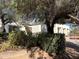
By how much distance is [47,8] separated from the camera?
1362 cm

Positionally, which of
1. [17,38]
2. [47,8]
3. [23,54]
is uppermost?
[47,8]

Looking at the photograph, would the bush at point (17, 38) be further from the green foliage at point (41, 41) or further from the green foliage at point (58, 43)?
the green foliage at point (58, 43)

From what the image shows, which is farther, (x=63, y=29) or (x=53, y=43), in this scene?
(x=63, y=29)

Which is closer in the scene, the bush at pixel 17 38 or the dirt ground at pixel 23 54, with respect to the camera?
the dirt ground at pixel 23 54

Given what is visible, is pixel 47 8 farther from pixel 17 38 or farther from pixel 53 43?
pixel 17 38

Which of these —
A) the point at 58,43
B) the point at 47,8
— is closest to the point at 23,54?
the point at 58,43

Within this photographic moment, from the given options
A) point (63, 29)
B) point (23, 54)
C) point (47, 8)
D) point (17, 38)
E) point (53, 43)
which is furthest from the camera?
point (63, 29)

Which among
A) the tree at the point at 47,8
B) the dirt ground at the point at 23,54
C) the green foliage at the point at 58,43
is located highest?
the tree at the point at 47,8

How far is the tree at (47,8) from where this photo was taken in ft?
43.4

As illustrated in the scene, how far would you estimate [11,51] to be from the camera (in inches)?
547

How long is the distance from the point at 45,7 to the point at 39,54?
8.84 ft

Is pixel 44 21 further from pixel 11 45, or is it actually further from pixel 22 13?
pixel 11 45

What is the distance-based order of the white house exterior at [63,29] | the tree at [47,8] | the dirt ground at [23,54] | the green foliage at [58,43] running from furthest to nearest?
1. the white house exterior at [63,29]
2. the green foliage at [58,43]
3. the dirt ground at [23,54]
4. the tree at [47,8]

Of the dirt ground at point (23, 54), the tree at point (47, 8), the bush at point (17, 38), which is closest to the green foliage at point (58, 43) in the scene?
the dirt ground at point (23, 54)
